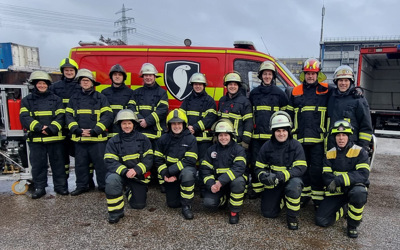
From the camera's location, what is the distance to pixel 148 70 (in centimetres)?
439

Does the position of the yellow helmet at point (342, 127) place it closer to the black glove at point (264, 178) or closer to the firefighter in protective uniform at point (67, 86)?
the black glove at point (264, 178)

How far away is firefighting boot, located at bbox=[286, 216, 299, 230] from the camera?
3373 mm

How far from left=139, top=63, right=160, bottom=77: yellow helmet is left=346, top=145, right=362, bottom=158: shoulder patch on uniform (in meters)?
2.84

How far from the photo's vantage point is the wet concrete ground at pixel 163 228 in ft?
9.94

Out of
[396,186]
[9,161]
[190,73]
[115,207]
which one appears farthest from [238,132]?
[9,161]

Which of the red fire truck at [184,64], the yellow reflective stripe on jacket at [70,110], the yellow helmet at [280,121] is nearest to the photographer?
the yellow helmet at [280,121]

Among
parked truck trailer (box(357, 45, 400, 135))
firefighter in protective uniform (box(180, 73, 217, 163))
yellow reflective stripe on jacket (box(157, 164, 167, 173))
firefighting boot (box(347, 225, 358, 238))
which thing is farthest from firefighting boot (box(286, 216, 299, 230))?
parked truck trailer (box(357, 45, 400, 135))

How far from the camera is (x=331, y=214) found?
11.3ft

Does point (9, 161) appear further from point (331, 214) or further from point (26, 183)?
point (331, 214)

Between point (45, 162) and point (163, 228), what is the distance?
2268 mm

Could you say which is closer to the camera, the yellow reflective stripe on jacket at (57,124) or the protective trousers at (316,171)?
the protective trousers at (316,171)

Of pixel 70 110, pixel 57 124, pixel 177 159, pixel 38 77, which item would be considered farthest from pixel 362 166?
pixel 38 77

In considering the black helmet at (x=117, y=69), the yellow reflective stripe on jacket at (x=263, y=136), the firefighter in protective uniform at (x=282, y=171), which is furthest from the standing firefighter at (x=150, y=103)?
→ the firefighter in protective uniform at (x=282, y=171)

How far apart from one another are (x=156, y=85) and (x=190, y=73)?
61cm
